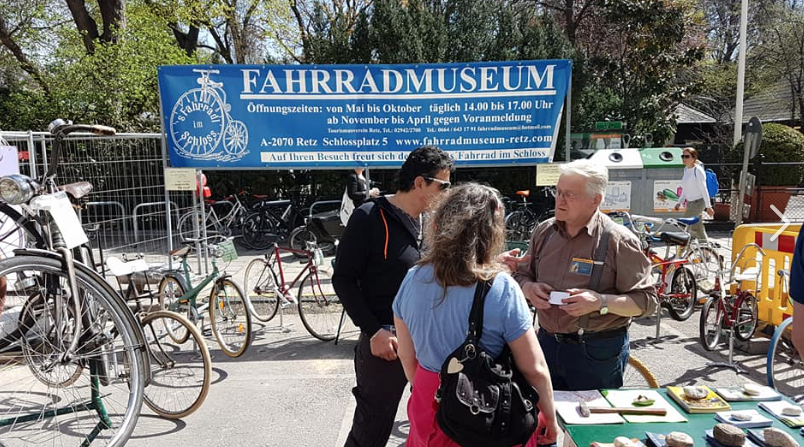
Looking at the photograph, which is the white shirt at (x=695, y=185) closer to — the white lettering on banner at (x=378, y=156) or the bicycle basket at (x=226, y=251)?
the white lettering on banner at (x=378, y=156)

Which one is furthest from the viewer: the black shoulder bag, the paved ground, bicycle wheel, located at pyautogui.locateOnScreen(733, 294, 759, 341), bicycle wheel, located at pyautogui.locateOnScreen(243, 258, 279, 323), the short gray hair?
bicycle wheel, located at pyautogui.locateOnScreen(243, 258, 279, 323)

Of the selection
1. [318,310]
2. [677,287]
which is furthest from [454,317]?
[677,287]

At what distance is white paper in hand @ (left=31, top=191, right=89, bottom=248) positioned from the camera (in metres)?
2.60

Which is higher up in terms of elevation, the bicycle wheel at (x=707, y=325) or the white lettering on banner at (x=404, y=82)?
the white lettering on banner at (x=404, y=82)

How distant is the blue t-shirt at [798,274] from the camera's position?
182cm

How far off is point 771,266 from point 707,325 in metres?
0.85

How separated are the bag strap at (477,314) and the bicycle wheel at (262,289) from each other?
4318mm

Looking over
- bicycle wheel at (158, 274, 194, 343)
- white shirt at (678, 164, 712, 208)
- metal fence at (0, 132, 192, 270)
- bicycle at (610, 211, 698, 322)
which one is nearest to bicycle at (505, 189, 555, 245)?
white shirt at (678, 164, 712, 208)

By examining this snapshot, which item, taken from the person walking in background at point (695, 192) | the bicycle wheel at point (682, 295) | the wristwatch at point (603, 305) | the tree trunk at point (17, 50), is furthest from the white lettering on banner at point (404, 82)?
the tree trunk at point (17, 50)

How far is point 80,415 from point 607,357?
347 cm

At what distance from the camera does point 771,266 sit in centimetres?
508

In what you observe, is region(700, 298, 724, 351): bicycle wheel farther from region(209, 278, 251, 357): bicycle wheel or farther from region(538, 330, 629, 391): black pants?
region(209, 278, 251, 357): bicycle wheel

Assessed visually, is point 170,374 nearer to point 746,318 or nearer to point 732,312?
point 732,312

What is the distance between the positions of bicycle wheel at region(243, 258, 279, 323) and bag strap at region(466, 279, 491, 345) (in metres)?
4.32
